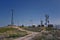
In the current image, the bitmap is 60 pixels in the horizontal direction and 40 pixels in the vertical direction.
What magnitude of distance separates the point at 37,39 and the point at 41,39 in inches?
55.1

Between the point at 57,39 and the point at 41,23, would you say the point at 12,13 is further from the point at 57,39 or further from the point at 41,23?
the point at 57,39

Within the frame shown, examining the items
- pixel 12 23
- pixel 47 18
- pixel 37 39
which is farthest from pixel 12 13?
pixel 37 39

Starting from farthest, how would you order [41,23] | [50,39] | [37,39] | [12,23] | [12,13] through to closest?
[41,23], [12,23], [12,13], [37,39], [50,39]

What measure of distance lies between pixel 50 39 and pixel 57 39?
188 cm

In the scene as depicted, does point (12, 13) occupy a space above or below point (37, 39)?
above

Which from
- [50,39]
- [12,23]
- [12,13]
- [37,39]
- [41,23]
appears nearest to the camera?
[50,39]

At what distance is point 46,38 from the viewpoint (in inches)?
930

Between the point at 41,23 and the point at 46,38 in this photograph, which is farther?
the point at 41,23

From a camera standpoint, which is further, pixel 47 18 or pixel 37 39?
pixel 47 18

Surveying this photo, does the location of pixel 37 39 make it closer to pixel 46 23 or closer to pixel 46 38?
pixel 46 38

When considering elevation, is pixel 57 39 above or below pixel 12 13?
below

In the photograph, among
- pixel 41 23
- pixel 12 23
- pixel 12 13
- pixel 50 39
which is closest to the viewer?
pixel 50 39

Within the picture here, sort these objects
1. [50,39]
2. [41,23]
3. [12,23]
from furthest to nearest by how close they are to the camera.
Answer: [41,23] → [12,23] → [50,39]

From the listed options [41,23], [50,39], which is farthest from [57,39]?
[41,23]
